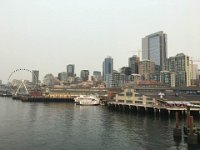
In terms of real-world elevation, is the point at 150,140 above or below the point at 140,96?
below

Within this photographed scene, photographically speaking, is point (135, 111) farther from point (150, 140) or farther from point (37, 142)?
point (37, 142)

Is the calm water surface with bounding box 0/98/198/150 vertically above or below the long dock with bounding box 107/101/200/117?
below

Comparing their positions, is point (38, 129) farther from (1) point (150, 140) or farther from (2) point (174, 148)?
(2) point (174, 148)

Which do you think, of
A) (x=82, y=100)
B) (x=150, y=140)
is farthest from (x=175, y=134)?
(x=82, y=100)

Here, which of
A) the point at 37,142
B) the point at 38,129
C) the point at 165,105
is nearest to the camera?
the point at 37,142

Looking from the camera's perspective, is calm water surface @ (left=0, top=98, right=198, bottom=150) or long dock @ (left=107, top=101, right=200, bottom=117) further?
long dock @ (left=107, top=101, right=200, bottom=117)

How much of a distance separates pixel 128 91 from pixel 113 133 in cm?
6581

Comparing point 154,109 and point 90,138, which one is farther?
point 154,109

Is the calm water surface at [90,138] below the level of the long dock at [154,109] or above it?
below

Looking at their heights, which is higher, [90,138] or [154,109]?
[154,109]

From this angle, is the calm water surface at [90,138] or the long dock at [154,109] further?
the long dock at [154,109]

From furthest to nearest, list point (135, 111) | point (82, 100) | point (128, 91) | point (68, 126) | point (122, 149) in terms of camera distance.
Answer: point (82, 100)
point (128, 91)
point (135, 111)
point (68, 126)
point (122, 149)

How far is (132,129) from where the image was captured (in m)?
74.4

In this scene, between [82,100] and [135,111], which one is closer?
[135,111]
